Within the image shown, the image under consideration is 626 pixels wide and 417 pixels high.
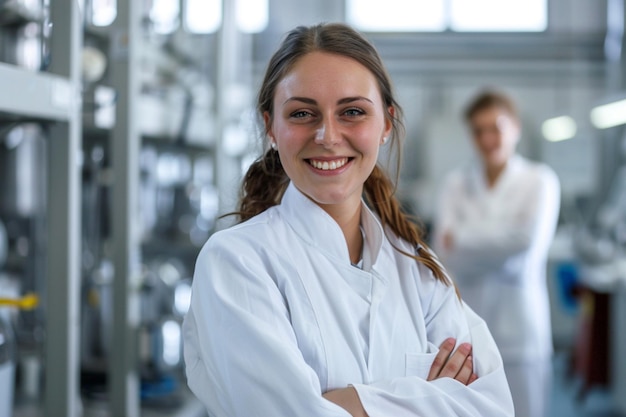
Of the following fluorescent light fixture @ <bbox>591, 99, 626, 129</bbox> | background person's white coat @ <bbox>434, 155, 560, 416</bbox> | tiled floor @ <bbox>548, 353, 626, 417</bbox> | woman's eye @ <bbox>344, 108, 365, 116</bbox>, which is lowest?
tiled floor @ <bbox>548, 353, 626, 417</bbox>

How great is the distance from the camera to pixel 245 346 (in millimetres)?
1017

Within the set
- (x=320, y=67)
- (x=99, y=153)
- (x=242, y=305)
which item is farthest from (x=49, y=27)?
(x=99, y=153)

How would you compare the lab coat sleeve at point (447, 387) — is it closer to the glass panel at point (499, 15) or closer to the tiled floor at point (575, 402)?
the tiled floor at point (575, 402)

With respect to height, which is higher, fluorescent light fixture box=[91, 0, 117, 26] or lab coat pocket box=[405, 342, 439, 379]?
fluorescent light fixture box=[91, 0, 117, 26]

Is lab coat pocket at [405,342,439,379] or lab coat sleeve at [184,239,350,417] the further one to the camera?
lab coat pocket at [405,342,439,379]

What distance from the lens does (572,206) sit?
18.8 feet

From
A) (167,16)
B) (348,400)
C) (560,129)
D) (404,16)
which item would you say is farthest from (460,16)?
(348,400)

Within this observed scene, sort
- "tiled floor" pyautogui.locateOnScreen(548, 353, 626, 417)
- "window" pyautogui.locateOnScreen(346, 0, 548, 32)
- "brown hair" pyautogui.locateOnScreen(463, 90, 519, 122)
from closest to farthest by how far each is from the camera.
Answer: "brown hair" pyautogui.locateOnScreen(463, 90, 519, 122), "tiled floor" pyautogui.locateOnScreen(548, 353, 626, 417), "window" pyautogui.locateOnScreen(346, 0, 548, 32)

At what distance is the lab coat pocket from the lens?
1.15m

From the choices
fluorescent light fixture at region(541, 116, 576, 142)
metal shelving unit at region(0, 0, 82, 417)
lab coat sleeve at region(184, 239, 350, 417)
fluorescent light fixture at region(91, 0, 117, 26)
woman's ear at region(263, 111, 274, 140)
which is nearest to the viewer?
lab coat sleeve at region(184, 239, 350, 417)

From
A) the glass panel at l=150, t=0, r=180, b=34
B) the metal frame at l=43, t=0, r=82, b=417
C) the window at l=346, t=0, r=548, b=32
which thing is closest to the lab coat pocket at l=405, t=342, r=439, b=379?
the metal frame at l=43, t=0, r=82, b=417

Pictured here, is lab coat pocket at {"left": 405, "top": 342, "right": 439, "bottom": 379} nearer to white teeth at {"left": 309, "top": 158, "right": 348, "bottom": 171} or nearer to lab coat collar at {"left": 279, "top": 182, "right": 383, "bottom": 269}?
lab coat collar at {"left": 279, "top": 182, "right": 383, "bottom": 269}

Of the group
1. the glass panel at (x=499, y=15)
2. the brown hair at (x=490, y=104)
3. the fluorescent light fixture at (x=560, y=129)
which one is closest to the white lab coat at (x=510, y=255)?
the brown hair at (x=490, y=104)

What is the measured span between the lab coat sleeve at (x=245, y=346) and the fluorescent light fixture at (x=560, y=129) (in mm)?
5119
